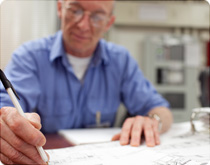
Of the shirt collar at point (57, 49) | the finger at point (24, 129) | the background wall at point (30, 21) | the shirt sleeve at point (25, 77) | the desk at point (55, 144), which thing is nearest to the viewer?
the finger at point (24, 129)

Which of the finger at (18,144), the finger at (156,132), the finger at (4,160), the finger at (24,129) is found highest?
the finger at (24,129)

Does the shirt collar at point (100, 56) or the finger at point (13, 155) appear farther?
the shirt collar at point (100, 56)

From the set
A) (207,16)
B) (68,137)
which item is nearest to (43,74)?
(68,137)

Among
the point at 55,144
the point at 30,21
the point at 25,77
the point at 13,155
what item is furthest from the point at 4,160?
the point at 30,21

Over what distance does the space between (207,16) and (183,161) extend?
250 cm

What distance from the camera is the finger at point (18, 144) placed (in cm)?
36

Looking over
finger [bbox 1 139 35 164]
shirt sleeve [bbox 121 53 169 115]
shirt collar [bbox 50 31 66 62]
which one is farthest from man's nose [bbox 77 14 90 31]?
finger [bbox 1 139 35 164]

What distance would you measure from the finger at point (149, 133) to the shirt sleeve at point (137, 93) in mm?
327

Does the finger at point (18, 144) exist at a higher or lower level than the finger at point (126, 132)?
higher

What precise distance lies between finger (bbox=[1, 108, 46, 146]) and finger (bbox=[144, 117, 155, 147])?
317mm

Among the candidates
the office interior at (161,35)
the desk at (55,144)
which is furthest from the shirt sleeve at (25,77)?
the office interior at (161,35)

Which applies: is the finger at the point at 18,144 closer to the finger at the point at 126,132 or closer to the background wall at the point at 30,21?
the finger at the point at 126,132

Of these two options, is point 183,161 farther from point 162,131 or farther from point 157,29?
point 157,29

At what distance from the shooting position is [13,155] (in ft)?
1.18
